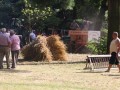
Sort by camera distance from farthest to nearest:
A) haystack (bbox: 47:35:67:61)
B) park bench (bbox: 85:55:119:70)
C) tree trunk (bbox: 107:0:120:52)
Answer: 1. haystack (bbox: 47:35:67:61)
2. tree trunk (bbox: 107:0:120:52)
3. park bench (bbox: 85:55:119:70)

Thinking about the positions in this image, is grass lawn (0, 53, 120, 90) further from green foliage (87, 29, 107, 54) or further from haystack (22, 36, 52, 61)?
green foliage (87, 29, 107, 54)

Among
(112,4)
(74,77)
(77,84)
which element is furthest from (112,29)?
(77,84)

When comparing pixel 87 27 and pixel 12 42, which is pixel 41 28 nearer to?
pixel 87 27

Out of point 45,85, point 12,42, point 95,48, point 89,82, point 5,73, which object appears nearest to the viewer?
point 45,85

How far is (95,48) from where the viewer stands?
1324 inches

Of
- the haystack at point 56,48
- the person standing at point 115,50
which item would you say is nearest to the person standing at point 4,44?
the person standing at point 115,50

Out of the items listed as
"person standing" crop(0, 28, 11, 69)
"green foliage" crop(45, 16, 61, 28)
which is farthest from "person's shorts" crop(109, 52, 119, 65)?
"green foliage" crop(45, 16, 61, 28)

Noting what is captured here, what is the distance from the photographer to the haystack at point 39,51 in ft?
86.7

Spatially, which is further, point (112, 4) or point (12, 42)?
point (112, 4)

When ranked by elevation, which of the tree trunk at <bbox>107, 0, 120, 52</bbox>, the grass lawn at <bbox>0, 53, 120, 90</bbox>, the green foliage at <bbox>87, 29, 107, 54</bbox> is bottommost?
the grass lawn at <bbox>0, 53, 120, 90</bbox>

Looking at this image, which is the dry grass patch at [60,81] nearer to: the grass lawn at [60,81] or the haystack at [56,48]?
the grass lawn at [60,81]

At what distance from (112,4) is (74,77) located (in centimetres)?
932

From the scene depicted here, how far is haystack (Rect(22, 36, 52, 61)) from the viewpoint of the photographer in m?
26.4

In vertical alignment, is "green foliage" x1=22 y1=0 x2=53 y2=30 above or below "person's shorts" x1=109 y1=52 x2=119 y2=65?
above
